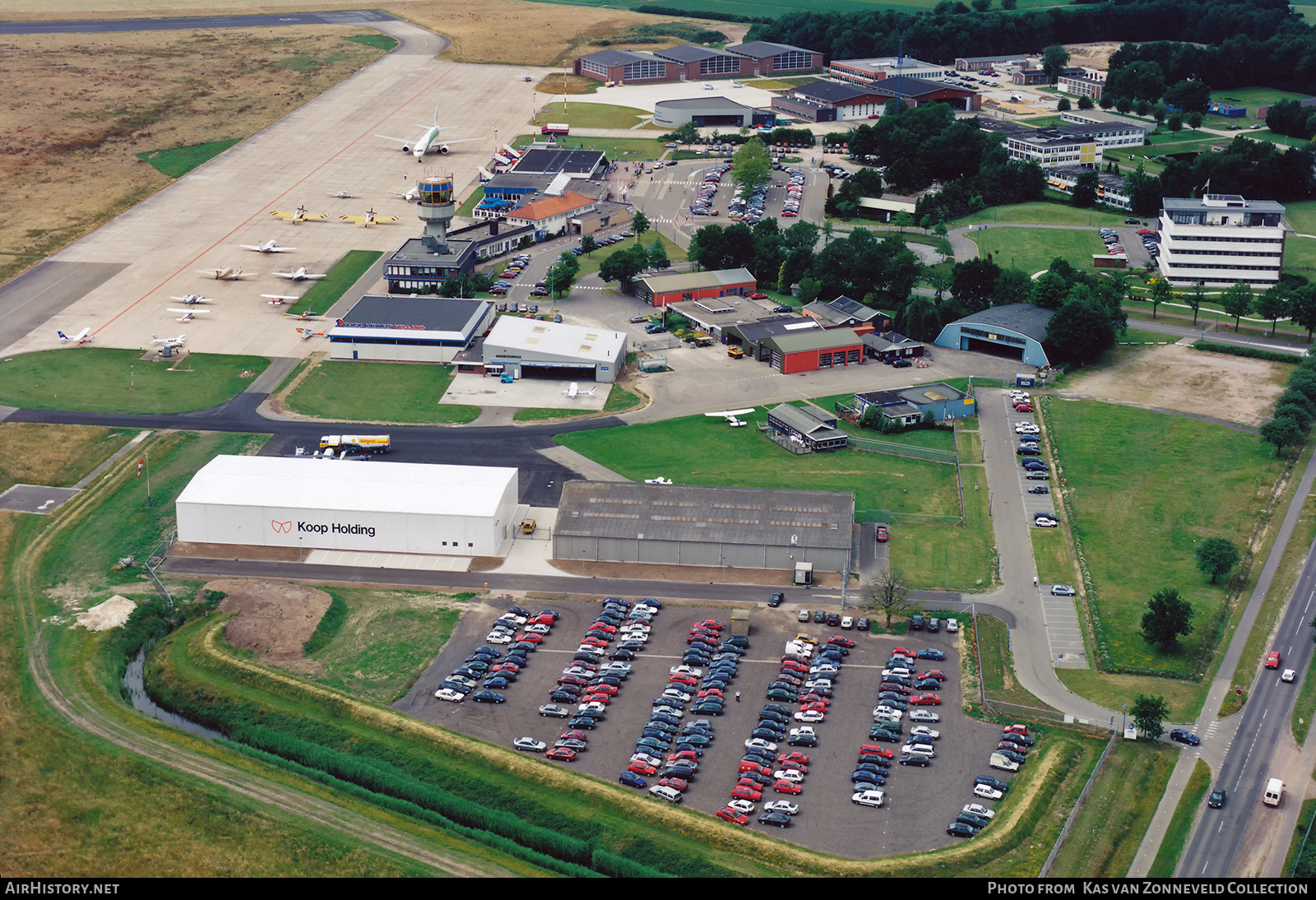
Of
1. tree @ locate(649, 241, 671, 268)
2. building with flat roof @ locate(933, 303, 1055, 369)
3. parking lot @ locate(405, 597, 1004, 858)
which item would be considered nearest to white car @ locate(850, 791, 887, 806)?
parking lot @ locate(405, 597, 1004, 858)

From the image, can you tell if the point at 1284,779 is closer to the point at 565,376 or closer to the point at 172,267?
the point at 565,376

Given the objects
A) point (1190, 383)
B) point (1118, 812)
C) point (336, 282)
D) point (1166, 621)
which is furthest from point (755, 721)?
point (336, 282)

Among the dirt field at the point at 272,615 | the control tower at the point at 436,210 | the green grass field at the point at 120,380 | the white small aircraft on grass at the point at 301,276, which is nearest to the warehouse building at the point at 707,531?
the dirt field at the point at 272,615

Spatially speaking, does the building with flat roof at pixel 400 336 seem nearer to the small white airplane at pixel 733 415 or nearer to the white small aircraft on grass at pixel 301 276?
the white small aircraft on grass at pixel 301 276

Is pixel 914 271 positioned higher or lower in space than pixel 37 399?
higher

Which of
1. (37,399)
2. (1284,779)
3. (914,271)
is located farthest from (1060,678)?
(37,399)

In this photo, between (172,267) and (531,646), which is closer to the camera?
(531,646)
